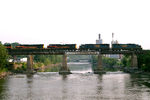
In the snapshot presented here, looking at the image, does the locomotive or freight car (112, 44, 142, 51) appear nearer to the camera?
the locomotive

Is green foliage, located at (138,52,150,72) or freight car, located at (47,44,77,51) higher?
freight car, located at (47,44,77,51)

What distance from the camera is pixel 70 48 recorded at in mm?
132875

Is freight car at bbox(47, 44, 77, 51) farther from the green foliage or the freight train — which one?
the green foliage

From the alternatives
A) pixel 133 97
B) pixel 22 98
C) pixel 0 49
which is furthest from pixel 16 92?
pixel 0 49

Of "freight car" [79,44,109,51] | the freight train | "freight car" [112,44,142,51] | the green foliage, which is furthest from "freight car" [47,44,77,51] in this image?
the green foliage

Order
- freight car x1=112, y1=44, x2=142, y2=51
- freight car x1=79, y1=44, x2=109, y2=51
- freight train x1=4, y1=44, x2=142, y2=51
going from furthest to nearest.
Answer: freight car x1=112, y1=44, x2=142, y2=51, freight car x1=79, y1=44, x2=109, y2=51, freight train x1=4, y1=44, x2=142, y2=51

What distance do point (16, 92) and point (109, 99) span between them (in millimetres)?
22997

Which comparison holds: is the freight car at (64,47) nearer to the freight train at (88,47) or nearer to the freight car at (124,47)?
the freight train at (88,47)

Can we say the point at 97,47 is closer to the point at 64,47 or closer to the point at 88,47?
the point at 88,47

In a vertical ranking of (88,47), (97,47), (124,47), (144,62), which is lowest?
(144,62)

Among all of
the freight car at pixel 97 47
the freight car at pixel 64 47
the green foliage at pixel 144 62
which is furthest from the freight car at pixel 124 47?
the freight car at pixel 64 47

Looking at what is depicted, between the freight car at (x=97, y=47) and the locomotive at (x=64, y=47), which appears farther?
the freight car at (x=97, y=47)

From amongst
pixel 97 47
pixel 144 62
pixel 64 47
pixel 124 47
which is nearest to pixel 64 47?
pixel 64 47

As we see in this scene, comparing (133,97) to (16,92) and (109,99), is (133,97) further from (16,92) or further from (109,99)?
(16,92)
